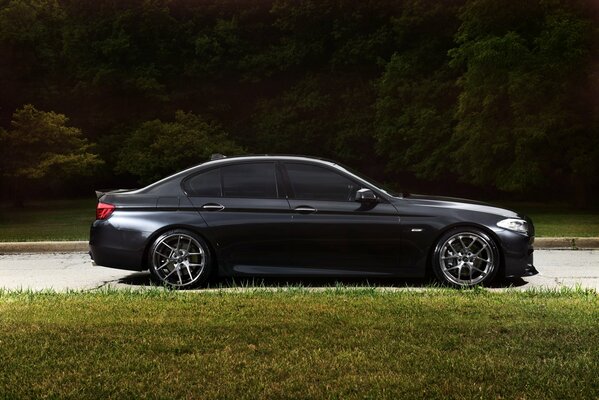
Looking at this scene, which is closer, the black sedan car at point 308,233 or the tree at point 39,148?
the black sedan car at point 308,233

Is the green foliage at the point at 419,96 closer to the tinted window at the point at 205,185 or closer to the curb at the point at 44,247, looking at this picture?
the curb at the point at 44,247

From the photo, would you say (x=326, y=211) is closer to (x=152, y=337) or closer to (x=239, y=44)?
(x=152, y=337)

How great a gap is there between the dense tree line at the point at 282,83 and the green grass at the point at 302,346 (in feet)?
83.1

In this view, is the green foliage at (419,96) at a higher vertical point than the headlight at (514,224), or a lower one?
higher

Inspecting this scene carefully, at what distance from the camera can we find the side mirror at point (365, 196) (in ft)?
27.2

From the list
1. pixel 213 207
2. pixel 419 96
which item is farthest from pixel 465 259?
pixel 419 96

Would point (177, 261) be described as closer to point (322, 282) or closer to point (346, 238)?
point (322, 282)

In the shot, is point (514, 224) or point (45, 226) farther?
point (45, 226)

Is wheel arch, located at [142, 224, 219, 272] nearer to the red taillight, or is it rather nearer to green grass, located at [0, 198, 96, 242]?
the red taillight

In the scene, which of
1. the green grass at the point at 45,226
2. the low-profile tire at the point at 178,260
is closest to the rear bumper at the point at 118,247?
the low-profile tire at the point at 178,260

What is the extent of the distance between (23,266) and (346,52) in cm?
3657

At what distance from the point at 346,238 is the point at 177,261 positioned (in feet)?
6.16

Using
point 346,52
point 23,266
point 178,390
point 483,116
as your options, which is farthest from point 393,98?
point 178,390

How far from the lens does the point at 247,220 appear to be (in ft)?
27.6
